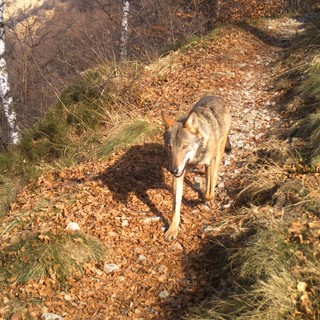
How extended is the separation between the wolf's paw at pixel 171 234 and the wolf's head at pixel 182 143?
890mm

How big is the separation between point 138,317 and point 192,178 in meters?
2.85

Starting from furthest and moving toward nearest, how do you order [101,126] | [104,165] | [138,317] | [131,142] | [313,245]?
1. [101,126]
2. [131,142]
3. [104,165]
4. [138,317]
5. [313,245]

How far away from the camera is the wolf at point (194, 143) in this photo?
4488 mm

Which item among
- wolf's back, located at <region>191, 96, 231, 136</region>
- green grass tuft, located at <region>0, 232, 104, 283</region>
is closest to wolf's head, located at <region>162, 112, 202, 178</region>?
wolf's back, located at <region>191, 96, 231, 136</region>

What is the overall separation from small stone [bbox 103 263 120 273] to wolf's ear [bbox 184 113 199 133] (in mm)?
1955

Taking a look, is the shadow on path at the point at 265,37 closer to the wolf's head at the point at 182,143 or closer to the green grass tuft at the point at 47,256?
the wolf's head at the point at 182,143

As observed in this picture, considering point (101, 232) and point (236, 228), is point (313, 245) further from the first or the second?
point (101, 232)

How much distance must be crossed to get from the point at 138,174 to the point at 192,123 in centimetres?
201

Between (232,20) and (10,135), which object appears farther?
(232,20)

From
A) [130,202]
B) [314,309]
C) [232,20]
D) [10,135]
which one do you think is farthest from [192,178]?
[232,20]

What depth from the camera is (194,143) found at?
462 cm

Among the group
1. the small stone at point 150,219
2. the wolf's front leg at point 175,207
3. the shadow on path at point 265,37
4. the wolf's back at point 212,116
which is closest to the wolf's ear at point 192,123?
the wolf's back at point 212,116

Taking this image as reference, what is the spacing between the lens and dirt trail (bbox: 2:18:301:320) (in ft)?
13.2

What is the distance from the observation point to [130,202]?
18.8 feet
